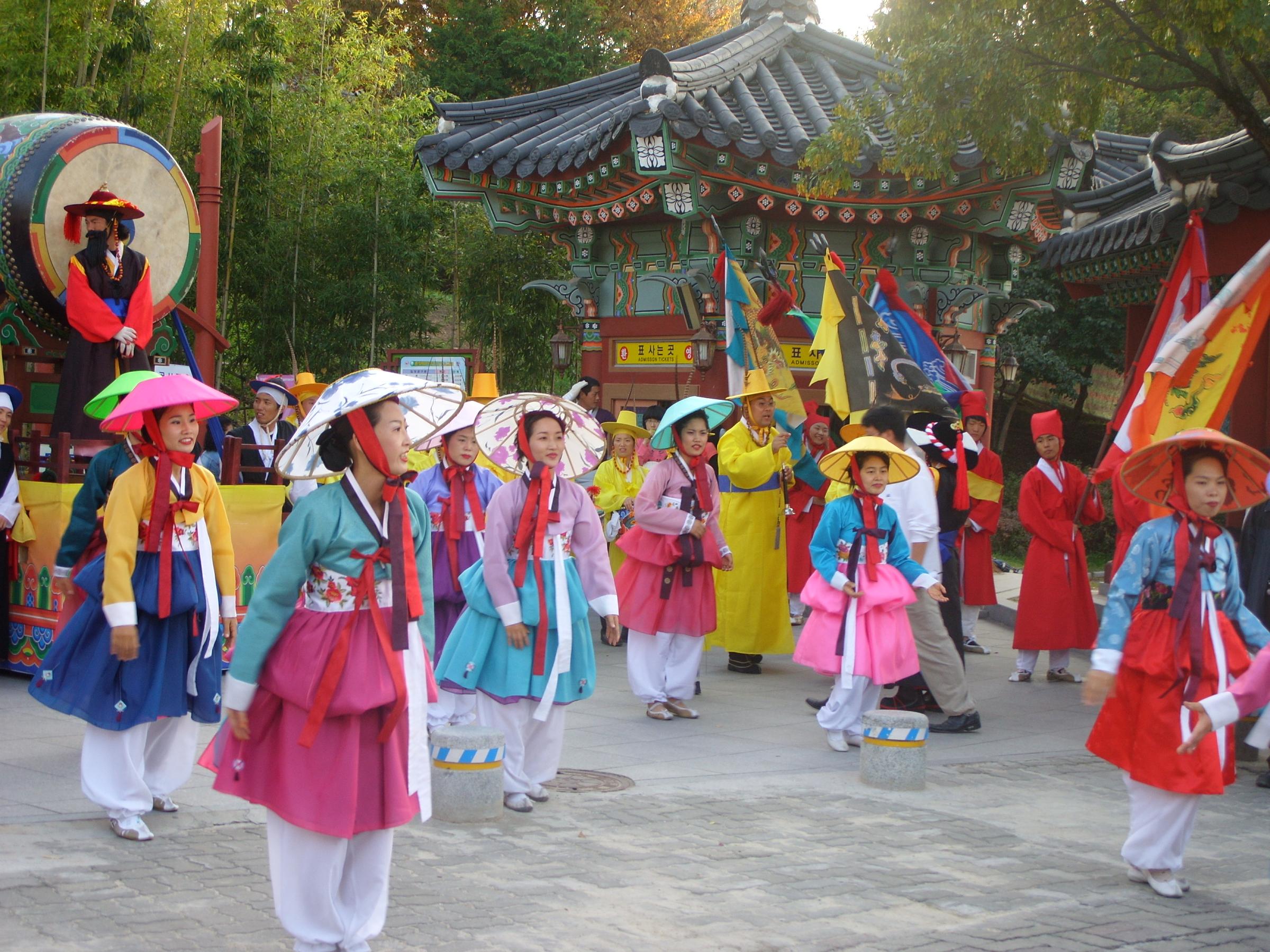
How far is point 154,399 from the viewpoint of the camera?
17.3ft

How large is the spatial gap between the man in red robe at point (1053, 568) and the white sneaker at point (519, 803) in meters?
5.04

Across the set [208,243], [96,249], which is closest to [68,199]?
[96,249]

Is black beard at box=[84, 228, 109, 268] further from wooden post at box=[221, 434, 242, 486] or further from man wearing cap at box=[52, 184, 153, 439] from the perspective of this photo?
wooden post at box=[221, 434, 242, 486]

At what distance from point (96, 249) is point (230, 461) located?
65.2 inches

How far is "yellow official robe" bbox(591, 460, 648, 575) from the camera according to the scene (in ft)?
35.0

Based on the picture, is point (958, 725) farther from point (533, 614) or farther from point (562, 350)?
point (562, 350)

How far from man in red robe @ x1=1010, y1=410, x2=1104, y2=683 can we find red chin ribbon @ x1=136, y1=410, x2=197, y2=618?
20.7 ft

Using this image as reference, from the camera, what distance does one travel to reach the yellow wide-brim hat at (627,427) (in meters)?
10.1

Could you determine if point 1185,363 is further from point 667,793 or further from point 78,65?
point 78,65

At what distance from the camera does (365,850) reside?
387cm

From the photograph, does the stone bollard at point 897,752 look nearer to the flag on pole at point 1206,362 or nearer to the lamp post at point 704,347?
the flag on pole at point 1206,362

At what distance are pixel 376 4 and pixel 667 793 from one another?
76.1 ft

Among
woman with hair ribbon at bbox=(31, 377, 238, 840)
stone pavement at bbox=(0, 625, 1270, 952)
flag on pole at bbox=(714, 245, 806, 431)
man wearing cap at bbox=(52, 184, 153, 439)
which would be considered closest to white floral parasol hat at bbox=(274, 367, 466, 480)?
woman with hair ribbon at bbox=(31, 377, 238, 840)

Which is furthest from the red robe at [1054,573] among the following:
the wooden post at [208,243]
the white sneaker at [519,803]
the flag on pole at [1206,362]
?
the wooden post at [208,243]
